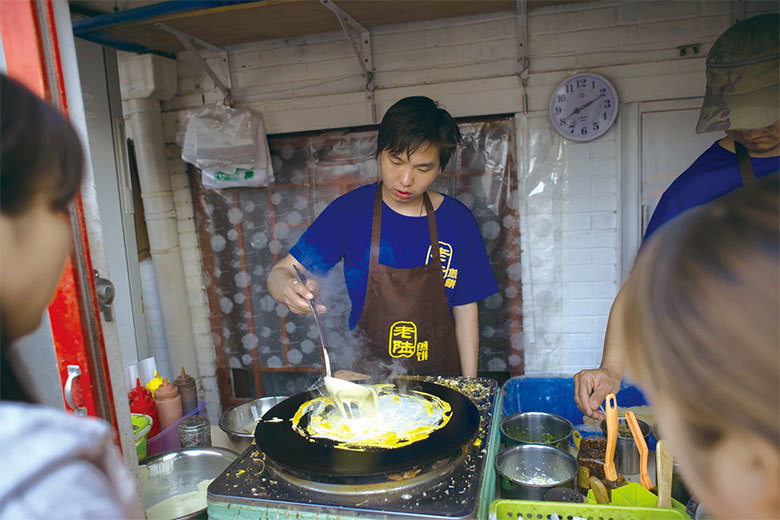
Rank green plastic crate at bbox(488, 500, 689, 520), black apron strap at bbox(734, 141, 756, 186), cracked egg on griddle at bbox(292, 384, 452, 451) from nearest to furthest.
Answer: green plastic crate at bbox(488, 500, 689, 520), cracked egg on griddle at bbox(292, 384, 452, 451), black apron strap at bbox(734, 141, 756, 186)

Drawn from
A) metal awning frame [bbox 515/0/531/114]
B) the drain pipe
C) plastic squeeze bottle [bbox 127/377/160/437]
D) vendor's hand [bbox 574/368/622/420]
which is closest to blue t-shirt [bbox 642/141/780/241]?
vendor's hand [bbox 574/368/622/420]

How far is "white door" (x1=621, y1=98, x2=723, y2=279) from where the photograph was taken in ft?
11.3

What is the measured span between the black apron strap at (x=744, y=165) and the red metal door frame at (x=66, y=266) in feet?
7.38

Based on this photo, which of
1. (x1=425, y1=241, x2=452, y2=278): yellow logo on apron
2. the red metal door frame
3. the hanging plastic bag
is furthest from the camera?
the hanging plastic bag

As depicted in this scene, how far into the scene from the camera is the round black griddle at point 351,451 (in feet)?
4.26

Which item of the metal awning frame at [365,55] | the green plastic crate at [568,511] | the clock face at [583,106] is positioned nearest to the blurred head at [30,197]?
the green plastic crate at [568,511]

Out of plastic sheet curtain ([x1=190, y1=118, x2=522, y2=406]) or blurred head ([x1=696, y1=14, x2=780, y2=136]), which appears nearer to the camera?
blurred head ([x1=696, y1=14, x2=780, y2=136])

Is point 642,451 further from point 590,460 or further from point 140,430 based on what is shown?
point 140,430

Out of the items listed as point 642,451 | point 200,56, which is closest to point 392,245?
point 642,451

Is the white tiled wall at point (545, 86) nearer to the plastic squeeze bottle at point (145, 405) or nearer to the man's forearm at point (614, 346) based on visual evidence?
the man's forearm at point (614, 346)

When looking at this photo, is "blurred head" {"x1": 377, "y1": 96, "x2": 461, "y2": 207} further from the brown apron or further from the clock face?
the clock face

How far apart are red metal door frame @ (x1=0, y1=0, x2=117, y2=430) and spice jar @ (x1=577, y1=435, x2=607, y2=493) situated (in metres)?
1.45

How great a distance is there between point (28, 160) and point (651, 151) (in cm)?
376

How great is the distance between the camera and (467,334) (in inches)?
104
